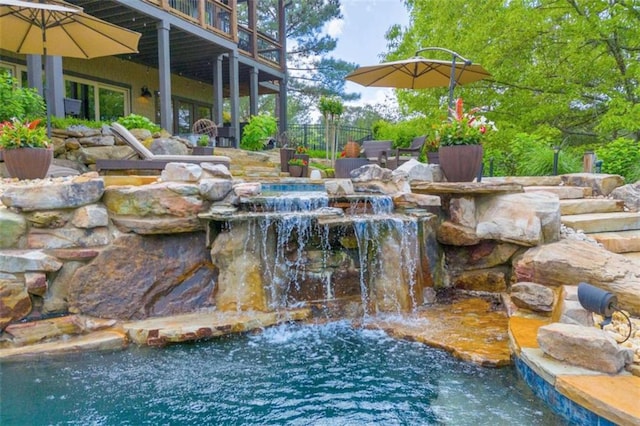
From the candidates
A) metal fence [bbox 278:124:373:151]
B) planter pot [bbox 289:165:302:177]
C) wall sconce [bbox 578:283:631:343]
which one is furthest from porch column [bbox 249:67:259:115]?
wall sconce [bbox 578:283:631:343]

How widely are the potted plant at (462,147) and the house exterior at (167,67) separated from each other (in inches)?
252

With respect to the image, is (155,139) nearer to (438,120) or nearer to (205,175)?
(205,175)

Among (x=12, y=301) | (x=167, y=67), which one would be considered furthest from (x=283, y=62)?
Answer: (x=12, y=301)

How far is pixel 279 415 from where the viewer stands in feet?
8.81

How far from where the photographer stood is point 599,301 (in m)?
2.88

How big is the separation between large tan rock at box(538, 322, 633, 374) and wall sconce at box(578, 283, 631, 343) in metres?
0.27

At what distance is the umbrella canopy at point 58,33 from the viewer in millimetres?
5559

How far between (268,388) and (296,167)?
605cm

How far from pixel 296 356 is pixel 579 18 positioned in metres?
8.55

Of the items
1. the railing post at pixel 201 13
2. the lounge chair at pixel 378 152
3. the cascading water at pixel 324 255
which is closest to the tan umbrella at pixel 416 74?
the lounge chair at pixel 378 152

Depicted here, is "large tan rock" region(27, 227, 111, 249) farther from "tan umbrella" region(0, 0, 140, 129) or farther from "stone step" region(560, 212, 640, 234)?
"stone step" region(560, 212, 640, 234)

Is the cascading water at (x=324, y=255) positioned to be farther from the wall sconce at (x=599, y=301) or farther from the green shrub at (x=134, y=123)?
the green shrub at (x=134, y=123)

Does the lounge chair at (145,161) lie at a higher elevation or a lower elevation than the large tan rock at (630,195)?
higher

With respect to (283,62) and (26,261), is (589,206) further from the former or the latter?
(283,62)
